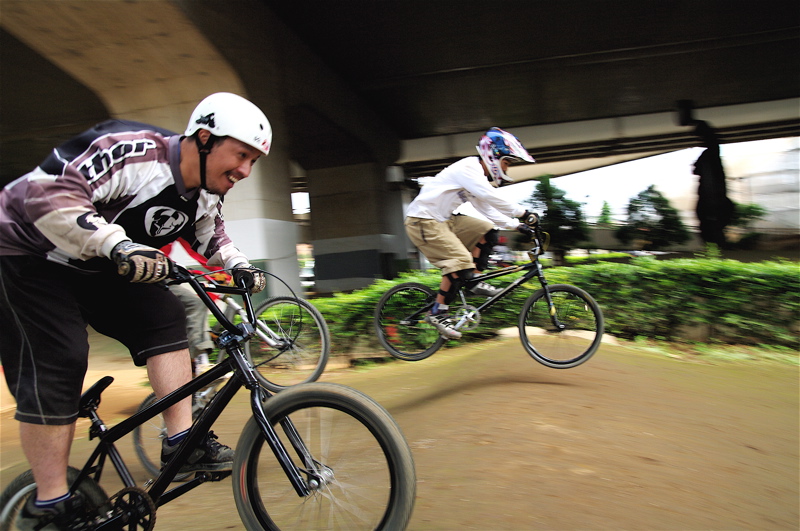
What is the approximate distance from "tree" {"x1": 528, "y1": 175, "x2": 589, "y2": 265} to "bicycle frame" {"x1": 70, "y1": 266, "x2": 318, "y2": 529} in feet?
51.1

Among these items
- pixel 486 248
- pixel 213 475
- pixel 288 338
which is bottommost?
pixel 213 475

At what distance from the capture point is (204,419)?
2.17 metres

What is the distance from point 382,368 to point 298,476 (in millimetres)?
3940

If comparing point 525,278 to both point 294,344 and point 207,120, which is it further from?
point 207,120

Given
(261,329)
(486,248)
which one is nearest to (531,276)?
(486,248)

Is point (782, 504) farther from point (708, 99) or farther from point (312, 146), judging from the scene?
point (708, 99)

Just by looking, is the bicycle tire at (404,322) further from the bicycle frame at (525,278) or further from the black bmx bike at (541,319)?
the bicycle frame at (525,278)

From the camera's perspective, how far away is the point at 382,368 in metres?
5.86

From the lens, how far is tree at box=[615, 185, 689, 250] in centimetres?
1775

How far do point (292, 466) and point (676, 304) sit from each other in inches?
228

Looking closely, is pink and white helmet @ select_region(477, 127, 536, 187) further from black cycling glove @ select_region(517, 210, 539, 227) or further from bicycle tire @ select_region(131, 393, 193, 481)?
bicycle tire @ select_region(131, 393, 193, 481)

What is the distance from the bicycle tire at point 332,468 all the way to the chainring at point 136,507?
0.40 meters

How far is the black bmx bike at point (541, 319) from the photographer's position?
4758 mm

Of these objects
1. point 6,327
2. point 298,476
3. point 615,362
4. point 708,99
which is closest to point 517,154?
point 615,362
